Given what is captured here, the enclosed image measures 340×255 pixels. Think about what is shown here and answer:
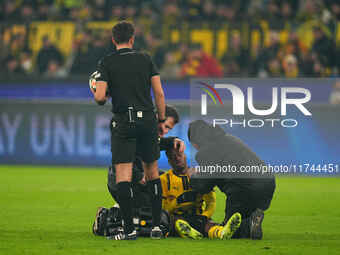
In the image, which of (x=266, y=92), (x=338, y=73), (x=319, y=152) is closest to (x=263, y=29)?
(x=338, y=73)

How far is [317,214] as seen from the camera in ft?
32.3

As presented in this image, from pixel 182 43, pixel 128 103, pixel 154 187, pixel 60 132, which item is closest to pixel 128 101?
pixel 128 103

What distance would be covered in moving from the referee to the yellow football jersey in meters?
0.63

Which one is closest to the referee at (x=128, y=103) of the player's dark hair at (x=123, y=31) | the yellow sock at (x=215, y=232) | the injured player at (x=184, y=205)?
the player's dark hair at (x=123, y=31)

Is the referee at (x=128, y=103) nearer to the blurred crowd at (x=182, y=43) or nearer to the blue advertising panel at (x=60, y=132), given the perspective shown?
the blue advertising panel at (x=60, y=132)

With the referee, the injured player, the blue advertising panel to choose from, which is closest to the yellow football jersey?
the injured player

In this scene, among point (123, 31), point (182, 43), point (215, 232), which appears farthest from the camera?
point (182, 43)

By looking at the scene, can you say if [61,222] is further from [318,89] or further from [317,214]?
[318,89]

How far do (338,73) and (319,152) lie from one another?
158 inches

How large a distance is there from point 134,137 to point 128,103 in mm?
327

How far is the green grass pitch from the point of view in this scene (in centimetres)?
714

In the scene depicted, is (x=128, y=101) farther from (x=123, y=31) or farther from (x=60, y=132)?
(x=60, y=132)

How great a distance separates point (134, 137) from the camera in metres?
7.49

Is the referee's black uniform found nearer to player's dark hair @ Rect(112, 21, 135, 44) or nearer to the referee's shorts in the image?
the referee's shorts
